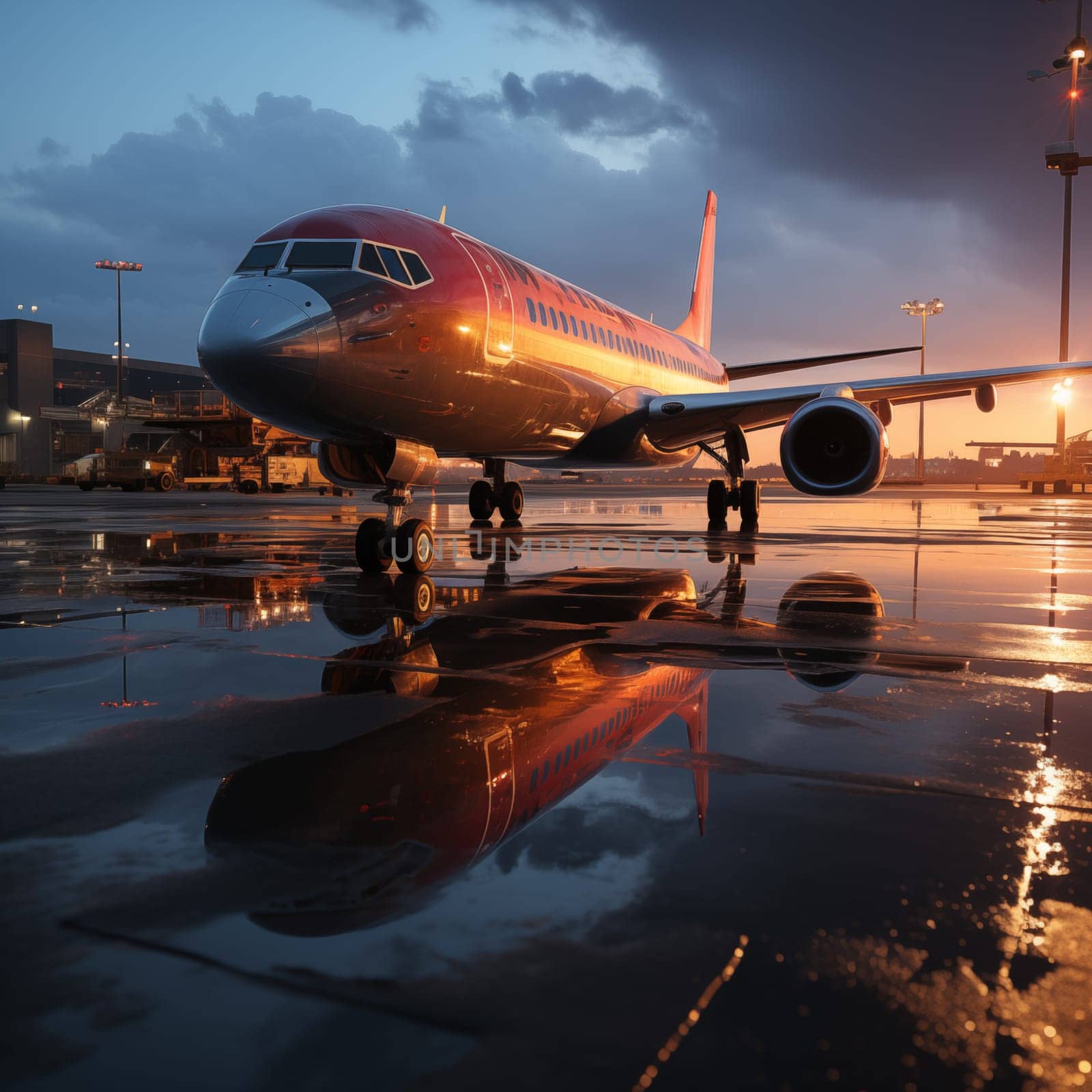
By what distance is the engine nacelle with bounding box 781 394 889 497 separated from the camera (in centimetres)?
1291

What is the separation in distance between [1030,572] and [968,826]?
9.76 metres

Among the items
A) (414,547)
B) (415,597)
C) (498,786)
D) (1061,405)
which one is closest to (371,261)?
(414,547)

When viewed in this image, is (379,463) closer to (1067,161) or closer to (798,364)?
(798,364)

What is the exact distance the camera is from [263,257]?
369 inches

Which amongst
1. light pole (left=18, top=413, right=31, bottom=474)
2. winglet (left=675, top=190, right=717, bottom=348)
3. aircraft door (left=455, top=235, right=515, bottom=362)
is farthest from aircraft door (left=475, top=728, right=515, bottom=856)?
light pole (left=18, top=413, right=31, bottom=474)

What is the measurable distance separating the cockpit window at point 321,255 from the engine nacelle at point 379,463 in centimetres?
199

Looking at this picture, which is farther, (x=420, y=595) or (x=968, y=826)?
(x=420, y=595)

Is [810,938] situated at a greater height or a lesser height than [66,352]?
lesser

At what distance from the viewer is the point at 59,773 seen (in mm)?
3271

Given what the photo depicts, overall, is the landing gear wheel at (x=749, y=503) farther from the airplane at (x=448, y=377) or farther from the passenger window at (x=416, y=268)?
the passenger window at (x=416, y=268)

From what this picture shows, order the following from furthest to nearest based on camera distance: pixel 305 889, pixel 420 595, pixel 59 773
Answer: pixel 420 595, pixel 59 773, pixel 305 889

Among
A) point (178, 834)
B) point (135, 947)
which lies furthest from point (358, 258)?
point (135, 947)

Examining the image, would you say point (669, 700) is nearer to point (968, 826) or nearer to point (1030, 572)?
point (968, 826)

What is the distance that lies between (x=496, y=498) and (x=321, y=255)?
12.6 m
